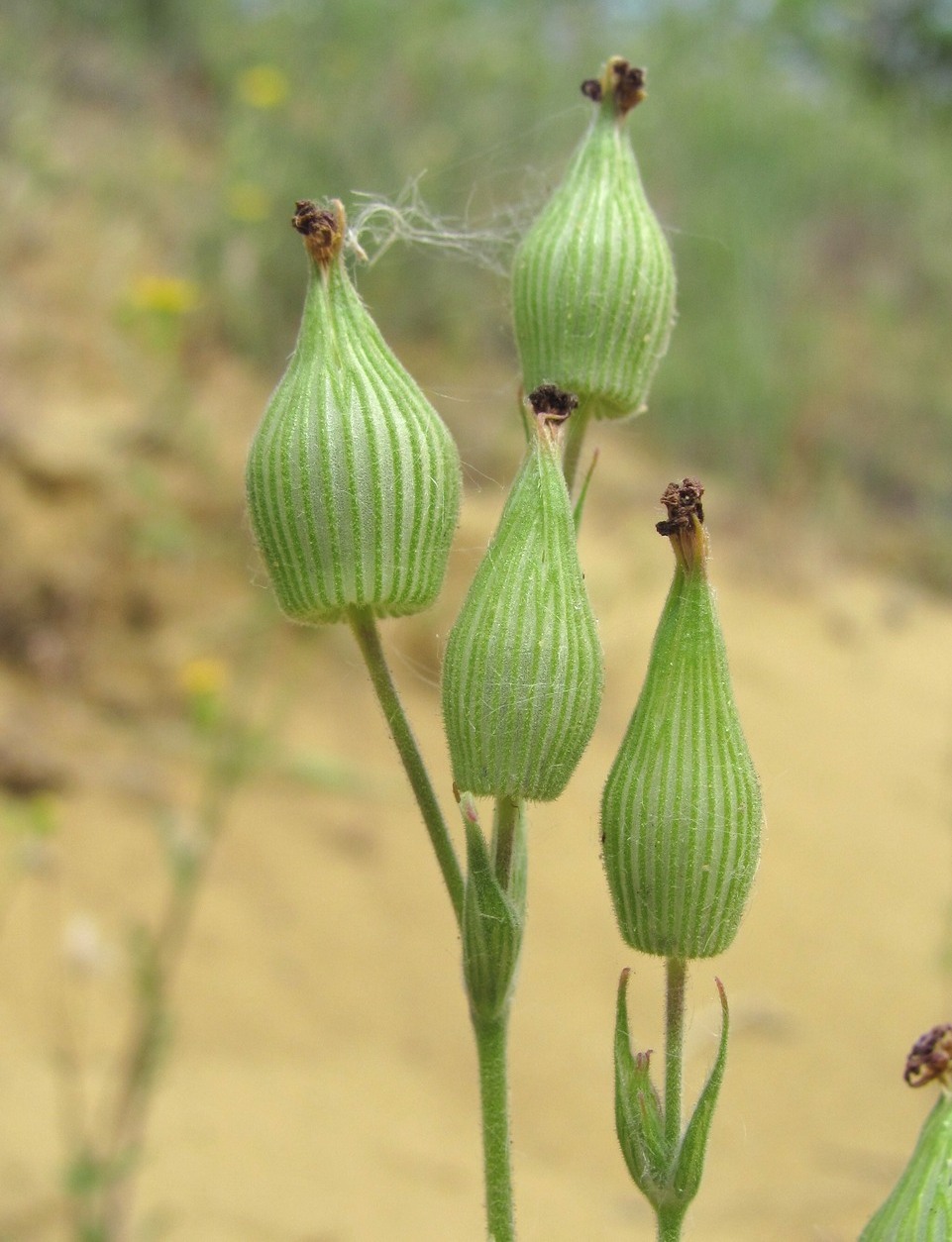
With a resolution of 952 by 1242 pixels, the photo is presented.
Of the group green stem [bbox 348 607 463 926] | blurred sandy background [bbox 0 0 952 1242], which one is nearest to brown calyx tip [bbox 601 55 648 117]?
blurred sandy background [bbox 0 0 952 1242]

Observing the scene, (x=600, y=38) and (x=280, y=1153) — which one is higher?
(x=600, y=38)

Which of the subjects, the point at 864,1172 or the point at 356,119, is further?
the point at 356,119

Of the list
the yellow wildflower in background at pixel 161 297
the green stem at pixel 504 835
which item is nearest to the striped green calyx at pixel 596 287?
the green stem at pixel 504 835

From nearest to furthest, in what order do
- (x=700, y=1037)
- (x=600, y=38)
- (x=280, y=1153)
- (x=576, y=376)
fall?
(x=576, y=376) < (x=280, y=1153) < (x=700, y=1037) < (x=600, y=38)

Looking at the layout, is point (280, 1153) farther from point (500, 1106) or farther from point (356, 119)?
point (356, 119)

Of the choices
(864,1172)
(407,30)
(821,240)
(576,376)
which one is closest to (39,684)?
(864,1172)

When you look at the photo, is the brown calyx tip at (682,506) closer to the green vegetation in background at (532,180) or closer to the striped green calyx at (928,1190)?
the striped green calyx at (928,1190)
